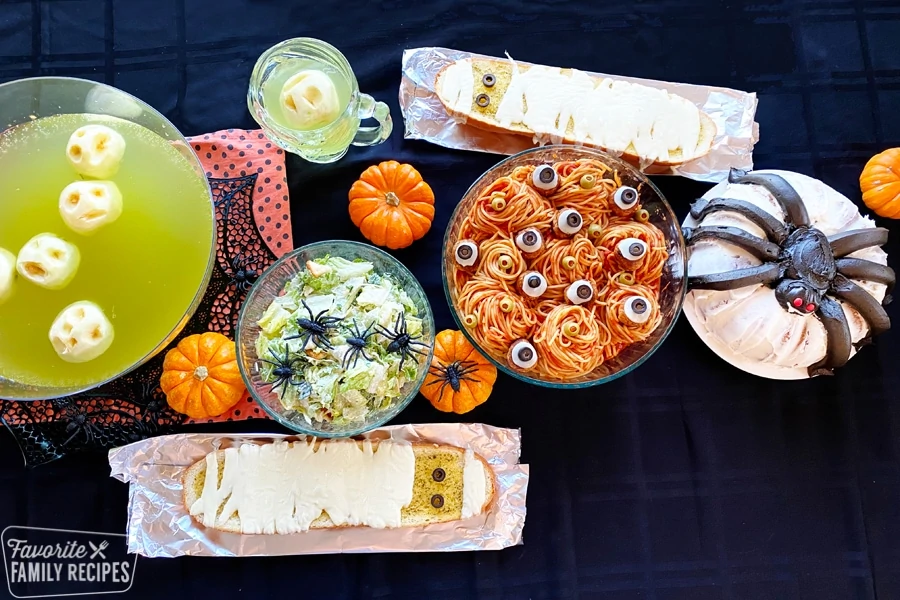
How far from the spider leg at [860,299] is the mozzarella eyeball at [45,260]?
6.73 ft

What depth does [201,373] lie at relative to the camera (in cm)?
179

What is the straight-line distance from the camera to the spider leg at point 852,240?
70.5 inches

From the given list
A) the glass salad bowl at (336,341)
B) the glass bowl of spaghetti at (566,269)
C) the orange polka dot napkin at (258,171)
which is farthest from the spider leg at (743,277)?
the orange polka dot napkin at (258,171)

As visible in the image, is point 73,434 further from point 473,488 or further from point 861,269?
point 861,269

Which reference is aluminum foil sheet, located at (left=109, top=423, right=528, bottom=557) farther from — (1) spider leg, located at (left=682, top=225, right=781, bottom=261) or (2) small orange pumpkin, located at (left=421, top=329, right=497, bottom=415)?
(1) spider leg, located at (left=682, top=225, right=781, bottom=261)

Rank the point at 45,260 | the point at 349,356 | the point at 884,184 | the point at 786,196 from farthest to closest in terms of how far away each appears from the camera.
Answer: the point at 884,184, the point at 786,196, the point at 349,356, the point at 45,260

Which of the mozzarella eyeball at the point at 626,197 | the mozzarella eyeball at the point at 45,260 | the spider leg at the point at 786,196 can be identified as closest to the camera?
the mozzarella eyeball at the point at 45,260

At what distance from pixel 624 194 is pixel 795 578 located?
1324 millimetres

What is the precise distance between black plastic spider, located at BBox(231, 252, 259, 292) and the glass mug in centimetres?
38

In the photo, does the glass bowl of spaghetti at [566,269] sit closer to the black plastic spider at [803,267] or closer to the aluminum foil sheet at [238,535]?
the black plastic spider at [803,267]

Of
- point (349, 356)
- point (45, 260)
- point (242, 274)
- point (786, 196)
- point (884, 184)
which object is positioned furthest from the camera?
point (884, 184)

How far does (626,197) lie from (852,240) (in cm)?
69

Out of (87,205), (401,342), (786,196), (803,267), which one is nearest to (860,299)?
(803,267)

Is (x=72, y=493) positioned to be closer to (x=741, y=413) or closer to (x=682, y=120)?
(x=741, y=413)
